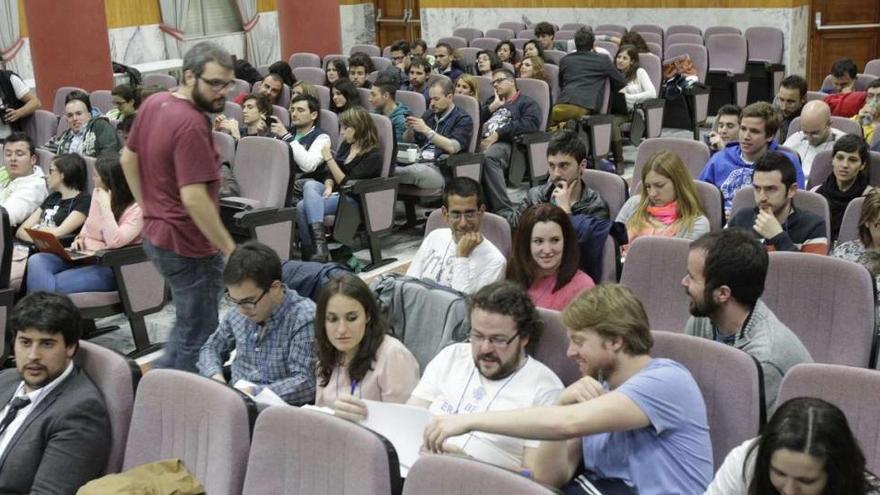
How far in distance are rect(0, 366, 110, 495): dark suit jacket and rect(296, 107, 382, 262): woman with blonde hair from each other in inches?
130

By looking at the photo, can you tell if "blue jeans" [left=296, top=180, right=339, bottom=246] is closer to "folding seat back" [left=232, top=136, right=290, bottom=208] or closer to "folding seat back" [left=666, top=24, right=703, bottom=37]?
"folding seat back" [left=232, top=136, right=290, bottom=208]

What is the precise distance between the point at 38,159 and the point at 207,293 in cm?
300

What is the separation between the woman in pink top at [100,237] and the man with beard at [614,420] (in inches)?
117

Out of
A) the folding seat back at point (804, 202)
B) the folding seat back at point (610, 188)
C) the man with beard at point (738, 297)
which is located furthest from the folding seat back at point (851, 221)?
the man with beard at point (738, 297)

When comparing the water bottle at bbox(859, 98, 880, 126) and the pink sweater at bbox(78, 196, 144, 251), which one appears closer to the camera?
the pink sweater at bbox(78, 196, 144, 251)

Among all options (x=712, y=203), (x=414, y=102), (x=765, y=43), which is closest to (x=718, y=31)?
(x=765, y=43)

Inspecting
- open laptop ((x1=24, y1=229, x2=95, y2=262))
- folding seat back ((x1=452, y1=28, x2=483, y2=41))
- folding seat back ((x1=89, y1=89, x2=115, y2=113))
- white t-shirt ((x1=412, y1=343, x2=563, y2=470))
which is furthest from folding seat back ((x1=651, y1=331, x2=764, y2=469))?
folding seat back ((x1=452, y1=28, x2=483, y2=41))

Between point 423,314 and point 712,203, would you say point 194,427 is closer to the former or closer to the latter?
point 423,314

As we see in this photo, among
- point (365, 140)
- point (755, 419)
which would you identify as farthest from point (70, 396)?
point (365, 140)

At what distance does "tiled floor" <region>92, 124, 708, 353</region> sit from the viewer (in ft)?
18.2

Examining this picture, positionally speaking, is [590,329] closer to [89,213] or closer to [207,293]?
[207,293]

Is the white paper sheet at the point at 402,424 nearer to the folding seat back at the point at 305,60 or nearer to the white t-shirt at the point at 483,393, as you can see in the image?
the white t-shirt at the point at 483,393

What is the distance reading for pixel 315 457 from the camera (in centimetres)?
261

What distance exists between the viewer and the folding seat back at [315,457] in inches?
97.3
